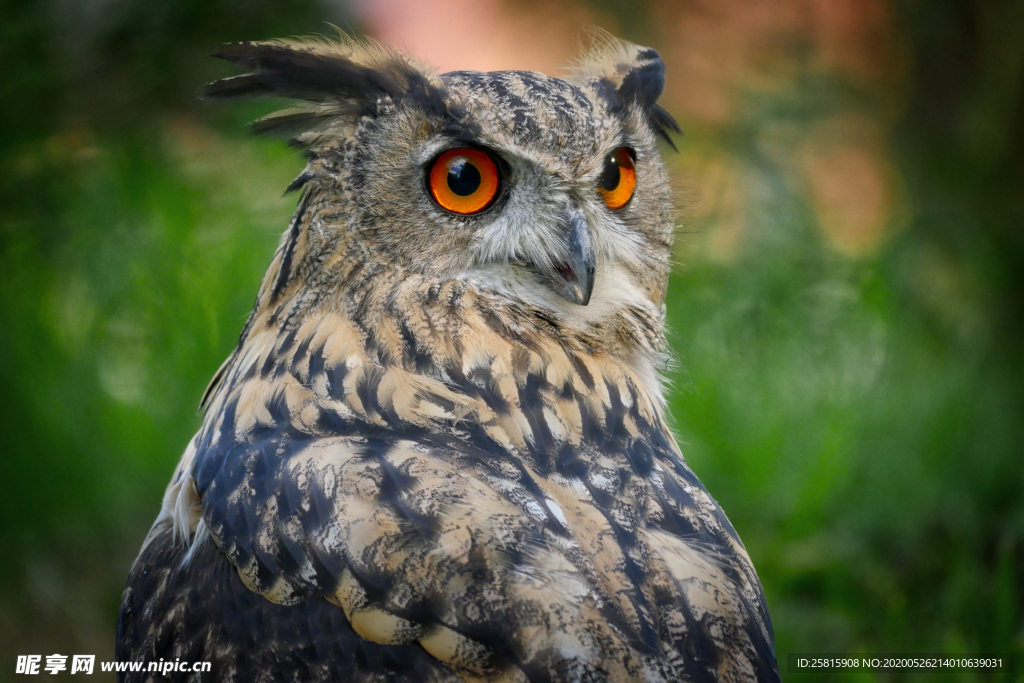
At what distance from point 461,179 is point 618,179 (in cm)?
32

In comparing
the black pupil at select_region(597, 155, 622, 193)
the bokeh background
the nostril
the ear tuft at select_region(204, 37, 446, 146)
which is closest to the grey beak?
the nostril

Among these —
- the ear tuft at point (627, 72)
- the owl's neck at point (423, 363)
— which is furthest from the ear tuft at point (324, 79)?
the ear tuft at point (627, 72)

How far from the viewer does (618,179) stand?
60.9 inches

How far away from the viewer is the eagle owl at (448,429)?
1107mm

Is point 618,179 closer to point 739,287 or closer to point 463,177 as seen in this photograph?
point 463,177

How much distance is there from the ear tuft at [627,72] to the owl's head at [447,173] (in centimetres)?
16

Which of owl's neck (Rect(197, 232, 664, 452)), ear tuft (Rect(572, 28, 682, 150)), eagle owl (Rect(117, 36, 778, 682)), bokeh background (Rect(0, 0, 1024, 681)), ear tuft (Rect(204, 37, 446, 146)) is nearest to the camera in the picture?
eagle owl (Rect(117, 36, 778, 682))

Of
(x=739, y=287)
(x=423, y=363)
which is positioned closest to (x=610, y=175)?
(x=423, y=363)

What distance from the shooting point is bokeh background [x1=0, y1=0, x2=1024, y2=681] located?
265 centimetres

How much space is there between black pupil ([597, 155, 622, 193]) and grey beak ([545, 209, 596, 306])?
0.34 feet

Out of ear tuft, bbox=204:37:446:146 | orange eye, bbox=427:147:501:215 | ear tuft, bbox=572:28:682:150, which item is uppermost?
ear tuft, bbox=572:28:682:150

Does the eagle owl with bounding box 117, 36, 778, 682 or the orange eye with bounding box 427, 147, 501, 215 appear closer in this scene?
the eagle owl with bounding box 117, 36, 778, 682

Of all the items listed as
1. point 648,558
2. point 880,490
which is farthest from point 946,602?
point 648,558

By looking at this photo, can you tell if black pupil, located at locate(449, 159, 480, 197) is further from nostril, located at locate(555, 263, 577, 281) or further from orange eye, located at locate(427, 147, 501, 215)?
nostril, located at locate(555, 263, 577, 281)
